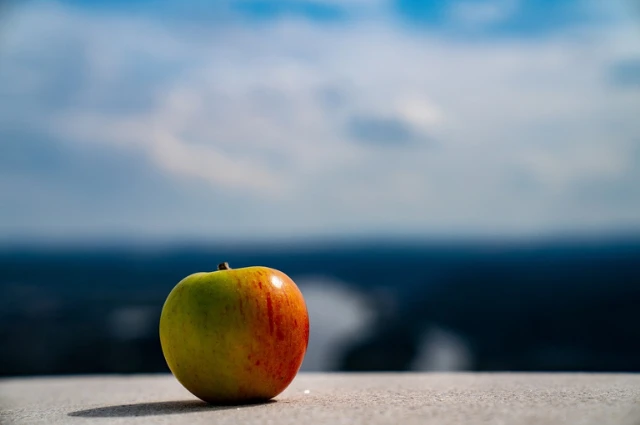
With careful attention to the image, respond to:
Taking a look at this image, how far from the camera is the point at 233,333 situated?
521 cm

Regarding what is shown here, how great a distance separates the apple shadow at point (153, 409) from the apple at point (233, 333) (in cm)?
10

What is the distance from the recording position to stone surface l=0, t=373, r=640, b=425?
15.1 ft

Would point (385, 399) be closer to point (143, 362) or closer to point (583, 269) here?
point (143, 362)

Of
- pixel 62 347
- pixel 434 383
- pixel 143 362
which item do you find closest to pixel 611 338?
pixel 143 362

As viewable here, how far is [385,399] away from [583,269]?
8600cm

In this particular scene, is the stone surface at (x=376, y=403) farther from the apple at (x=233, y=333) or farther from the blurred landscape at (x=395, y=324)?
the blurred landscape at (x=395, y=324)

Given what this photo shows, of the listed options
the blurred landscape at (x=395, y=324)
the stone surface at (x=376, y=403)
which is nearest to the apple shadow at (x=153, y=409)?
the stone surface at (x=376, y=403)

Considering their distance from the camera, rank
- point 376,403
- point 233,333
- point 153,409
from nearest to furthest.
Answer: point 233,333 → point 376,403 → point 153,409

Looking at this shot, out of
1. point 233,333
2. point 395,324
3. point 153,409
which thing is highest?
point 233,333

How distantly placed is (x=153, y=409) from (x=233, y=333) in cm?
93

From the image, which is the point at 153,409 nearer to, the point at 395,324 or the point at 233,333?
the point at 233,333

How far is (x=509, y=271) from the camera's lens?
86750 millimetres

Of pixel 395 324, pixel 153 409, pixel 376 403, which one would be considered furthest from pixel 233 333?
pixel 395 324

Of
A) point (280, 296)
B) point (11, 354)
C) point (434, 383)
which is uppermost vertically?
point (280, 296)
